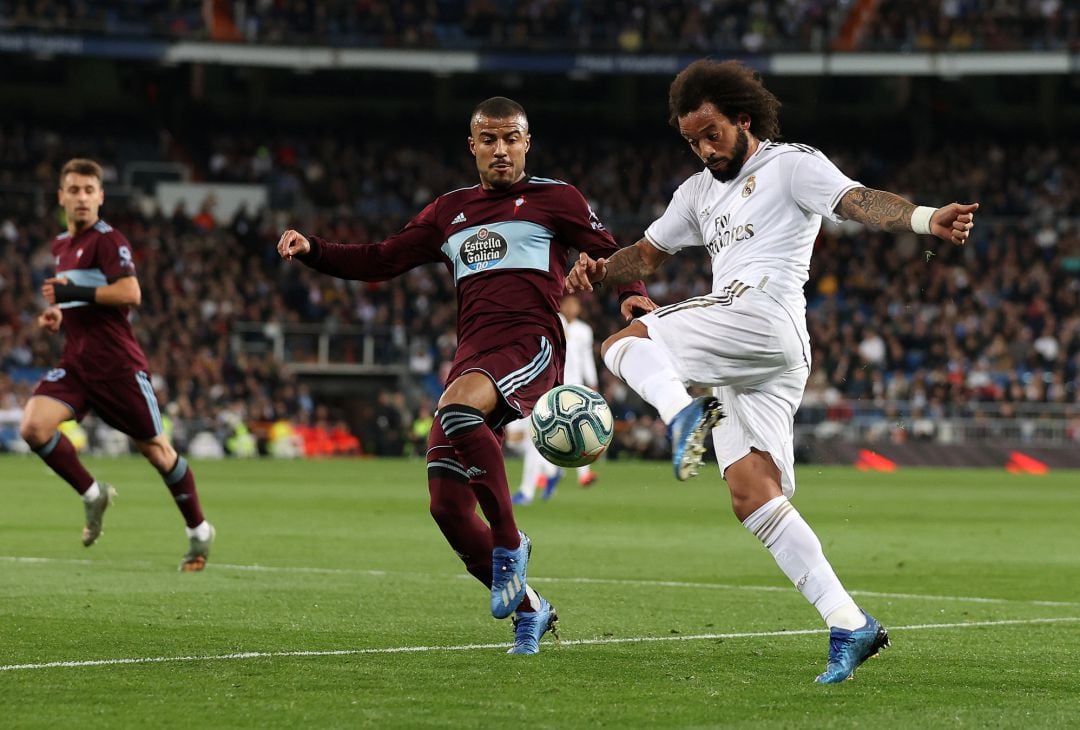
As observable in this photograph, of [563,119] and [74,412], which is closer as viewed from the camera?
[74,412]

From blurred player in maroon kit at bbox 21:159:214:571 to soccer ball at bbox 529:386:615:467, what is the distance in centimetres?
474

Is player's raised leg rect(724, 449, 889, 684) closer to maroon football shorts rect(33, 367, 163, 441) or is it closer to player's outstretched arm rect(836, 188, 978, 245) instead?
player's outstretched arm rect(836, 188, 978, 245)

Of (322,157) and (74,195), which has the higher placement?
(74,195)

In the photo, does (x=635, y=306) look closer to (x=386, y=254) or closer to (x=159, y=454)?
(x=386, y=254)

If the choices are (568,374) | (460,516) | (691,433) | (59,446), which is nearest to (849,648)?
(691,433)

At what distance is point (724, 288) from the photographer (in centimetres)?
674

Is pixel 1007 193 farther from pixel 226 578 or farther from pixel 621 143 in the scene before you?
pixel 226 578

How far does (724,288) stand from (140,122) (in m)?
40.6

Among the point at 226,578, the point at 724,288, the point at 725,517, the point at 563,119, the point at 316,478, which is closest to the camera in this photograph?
the point at 724,288

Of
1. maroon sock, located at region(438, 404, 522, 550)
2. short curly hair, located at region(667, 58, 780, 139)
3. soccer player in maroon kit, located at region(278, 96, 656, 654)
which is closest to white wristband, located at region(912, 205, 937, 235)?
short curly hair, located at region(667, 58, 780, 139)

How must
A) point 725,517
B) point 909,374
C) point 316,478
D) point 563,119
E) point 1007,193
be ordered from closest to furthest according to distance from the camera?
point 725,517 < point 316,478 < point 909,374 < point 1007,193 < point 563,119

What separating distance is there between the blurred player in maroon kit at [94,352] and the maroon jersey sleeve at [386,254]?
3.28 meters

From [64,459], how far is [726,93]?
5939 millimetres

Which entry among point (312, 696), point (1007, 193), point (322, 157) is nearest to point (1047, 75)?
point (1007, 193)
